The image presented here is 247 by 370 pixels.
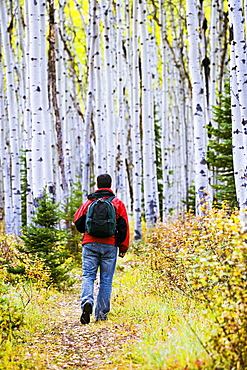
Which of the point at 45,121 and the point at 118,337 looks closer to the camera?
the point at 118,337

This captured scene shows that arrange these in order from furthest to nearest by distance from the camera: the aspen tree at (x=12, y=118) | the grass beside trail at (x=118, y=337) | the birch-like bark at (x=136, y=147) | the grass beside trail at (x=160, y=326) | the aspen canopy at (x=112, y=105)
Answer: the birch-like bark at (x=136, y=147) → the aspen tree at (x=12, y=118) → the aspen canopy at (x=112, y=105) → the grass beside trail at (x=118, y=337) → the grass beside trail at (x=160, y=326)

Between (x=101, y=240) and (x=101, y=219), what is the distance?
30cm

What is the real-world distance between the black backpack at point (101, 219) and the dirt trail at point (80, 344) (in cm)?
108

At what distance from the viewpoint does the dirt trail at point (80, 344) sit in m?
3.83

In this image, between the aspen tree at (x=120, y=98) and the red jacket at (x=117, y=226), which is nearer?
the red jacket at (x=117, y=226)

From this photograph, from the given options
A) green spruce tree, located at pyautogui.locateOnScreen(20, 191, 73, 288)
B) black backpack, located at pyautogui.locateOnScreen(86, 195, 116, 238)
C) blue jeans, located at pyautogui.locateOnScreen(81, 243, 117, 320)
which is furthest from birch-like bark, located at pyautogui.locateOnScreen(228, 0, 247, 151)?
green spruce tree, located at pyautogui.locateOnScreen(20, 191, 73, 288)

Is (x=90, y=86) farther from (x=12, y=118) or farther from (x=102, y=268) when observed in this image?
(x=102, y=268)

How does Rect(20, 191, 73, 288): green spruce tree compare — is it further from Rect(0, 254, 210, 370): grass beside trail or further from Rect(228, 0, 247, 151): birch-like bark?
Rect(228, 0, 247, 151): birch-like bark

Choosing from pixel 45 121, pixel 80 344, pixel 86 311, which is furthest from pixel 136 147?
pixel 80 344

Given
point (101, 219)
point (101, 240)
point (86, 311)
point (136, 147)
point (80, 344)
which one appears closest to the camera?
point (80, 344)

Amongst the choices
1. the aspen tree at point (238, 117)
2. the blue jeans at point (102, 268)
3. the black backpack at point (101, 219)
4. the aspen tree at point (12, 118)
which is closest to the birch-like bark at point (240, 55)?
the aspen tree at point (238, 117)

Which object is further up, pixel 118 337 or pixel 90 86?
pixel 90 86

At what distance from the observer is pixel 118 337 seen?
4.48 meters

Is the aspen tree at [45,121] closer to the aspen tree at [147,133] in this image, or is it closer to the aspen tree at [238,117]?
the aspen tree at [238,117]
